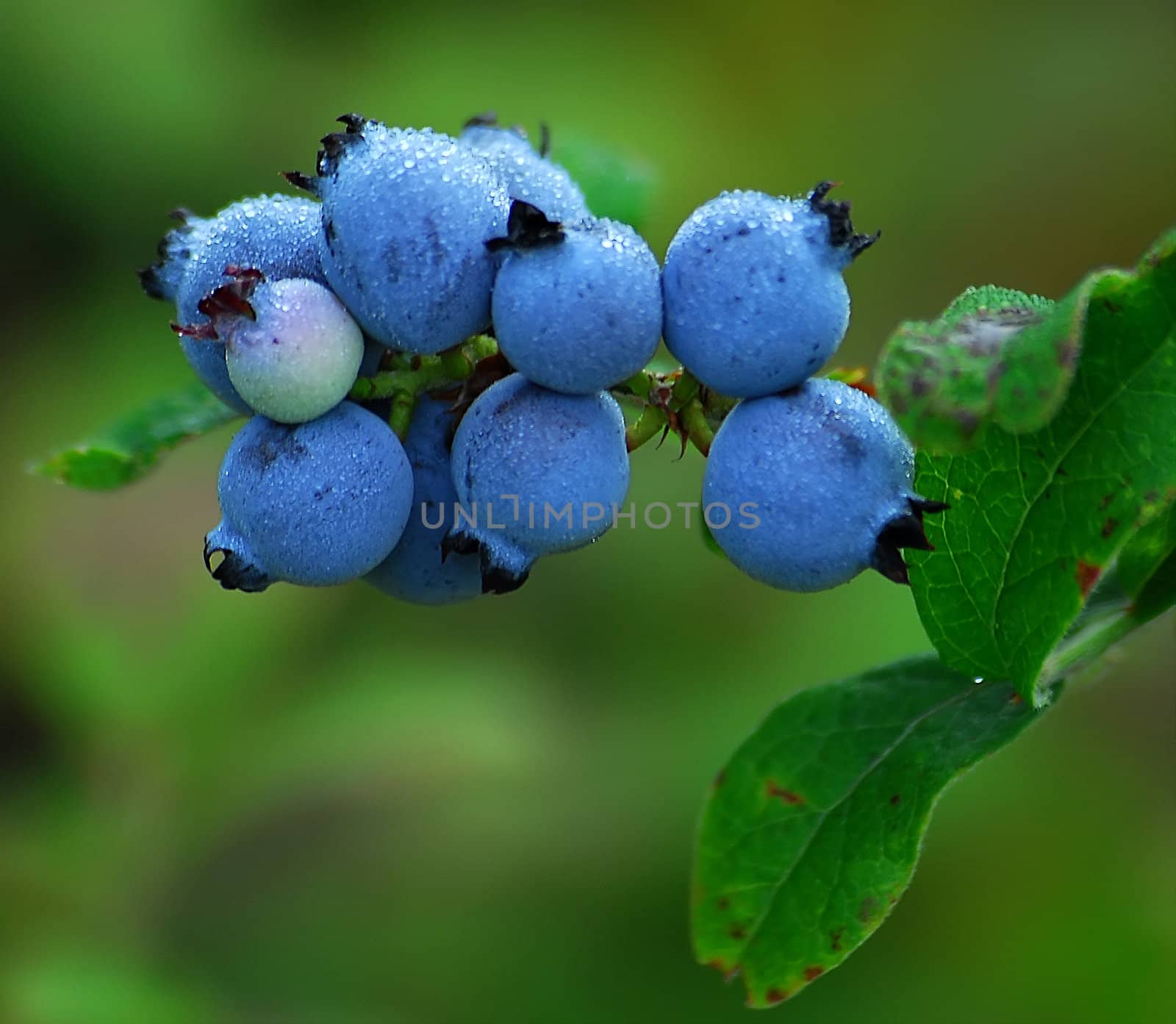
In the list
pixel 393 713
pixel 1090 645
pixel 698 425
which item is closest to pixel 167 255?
pixel 698 425

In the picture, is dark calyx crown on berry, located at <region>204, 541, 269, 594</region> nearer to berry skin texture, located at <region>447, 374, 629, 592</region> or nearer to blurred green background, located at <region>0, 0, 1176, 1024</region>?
berry skin texture, located at <region>447, 374, 629, 592</region>

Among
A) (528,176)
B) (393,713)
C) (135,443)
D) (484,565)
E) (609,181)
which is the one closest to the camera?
(484,565)

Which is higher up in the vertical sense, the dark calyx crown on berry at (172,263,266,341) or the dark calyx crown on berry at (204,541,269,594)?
the dark calyx crown on berry at (172,263,266,341)

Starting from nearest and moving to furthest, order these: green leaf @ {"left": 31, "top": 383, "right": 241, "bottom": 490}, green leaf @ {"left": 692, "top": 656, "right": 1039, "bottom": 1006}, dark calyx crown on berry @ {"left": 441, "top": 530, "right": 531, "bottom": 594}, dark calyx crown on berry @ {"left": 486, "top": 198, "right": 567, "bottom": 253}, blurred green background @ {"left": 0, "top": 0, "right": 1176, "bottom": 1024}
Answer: dark calyx crown on berry @ {"left": 486, "top": 198, "right": 567, "bottom": 253}, dark calyx crown on berry @ {"left": 441, "top": 530, "right": 531, "bottom": 594}, green leaf @ {"left": 692, "top": 656, "right": 1039, "bottom": 1006}, green leaf @ {"left": 31, "top": 383, "right": 241, "bottom": 490}, blurred green background @ {"left": 0, "top": 0, "right": 1176, "bottom": 1024}

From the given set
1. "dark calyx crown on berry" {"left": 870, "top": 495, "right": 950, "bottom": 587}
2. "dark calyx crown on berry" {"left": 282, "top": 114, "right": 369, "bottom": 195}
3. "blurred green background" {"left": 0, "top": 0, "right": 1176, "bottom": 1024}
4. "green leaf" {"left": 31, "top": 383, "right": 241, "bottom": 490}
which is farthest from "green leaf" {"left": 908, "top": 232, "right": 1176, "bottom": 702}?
"blurred green background" {"left": 0, "top": 0, "right": 1176, "bottom": 1024}

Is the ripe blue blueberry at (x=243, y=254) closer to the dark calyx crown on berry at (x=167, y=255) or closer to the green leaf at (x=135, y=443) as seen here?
the dark calyx crown on berry at (x=167, y=255)

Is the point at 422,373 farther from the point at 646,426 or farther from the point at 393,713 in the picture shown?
the point at 393,713
